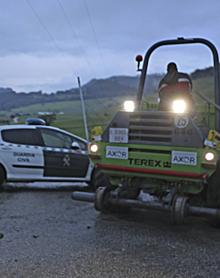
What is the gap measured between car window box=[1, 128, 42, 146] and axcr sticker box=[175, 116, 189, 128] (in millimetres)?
4759

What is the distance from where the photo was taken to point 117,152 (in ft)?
20.1

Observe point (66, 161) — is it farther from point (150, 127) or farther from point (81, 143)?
point (150, 127)

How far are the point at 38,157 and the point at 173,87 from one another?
4.25m

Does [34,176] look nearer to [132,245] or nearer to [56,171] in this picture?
[56,171]

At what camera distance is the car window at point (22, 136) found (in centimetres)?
970

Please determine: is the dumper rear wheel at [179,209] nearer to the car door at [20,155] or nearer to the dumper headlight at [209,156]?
the dumper headlight at [209,156]

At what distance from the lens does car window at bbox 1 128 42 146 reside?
31.8 ft

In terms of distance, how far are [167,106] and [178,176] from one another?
3.97 ft

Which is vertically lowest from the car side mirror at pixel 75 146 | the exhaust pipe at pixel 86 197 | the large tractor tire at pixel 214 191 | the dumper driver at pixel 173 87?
the exhaust pipe at pixel 86 197

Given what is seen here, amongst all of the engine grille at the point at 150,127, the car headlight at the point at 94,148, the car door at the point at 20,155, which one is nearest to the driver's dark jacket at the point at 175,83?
the engine grille at the point at 150,127

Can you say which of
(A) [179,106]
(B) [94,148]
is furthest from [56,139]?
(A) [179,106]

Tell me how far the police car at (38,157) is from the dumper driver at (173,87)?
3705 millimetres

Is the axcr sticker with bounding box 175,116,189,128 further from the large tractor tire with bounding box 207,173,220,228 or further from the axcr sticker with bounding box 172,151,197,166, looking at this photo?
the large tractor tire with bounding box 207,173,220,228

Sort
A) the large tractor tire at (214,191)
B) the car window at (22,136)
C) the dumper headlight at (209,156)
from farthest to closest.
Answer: the car window at (22,136) → the large tractor tire at (214,191) → the dumper headlight at (209,156)
